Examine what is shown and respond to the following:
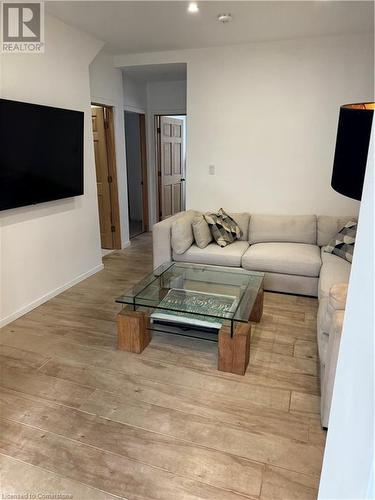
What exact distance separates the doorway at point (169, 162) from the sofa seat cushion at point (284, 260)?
3113 millimetres

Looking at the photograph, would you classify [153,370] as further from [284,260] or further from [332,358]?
[284,260]

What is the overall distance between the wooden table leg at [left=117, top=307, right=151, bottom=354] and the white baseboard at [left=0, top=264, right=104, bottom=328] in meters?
1.13

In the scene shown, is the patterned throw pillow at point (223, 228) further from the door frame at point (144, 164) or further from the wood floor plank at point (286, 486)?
the wood floor plank at point (286, 486)

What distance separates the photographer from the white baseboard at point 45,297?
10.3ft

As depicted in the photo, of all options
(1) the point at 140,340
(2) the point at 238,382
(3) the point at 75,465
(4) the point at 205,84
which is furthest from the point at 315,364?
(4) the point at 205,84

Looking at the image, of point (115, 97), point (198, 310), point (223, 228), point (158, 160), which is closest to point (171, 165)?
point (158, 160)

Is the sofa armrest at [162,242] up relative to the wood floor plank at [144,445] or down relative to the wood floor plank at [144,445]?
up

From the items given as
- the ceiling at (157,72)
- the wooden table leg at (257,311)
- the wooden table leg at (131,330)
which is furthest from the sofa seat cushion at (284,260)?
the ceiling at (157,72)

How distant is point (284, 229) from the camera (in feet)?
13.6

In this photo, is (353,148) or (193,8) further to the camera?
(193,8)

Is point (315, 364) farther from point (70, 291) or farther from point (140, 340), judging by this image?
point (70, 291)

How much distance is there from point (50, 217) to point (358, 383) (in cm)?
336

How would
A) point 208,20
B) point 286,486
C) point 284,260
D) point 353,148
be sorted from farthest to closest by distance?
1. point 284,260
2. point 208,20
3. point 286,486
4. point 353,148

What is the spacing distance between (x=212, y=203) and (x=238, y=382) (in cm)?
278
